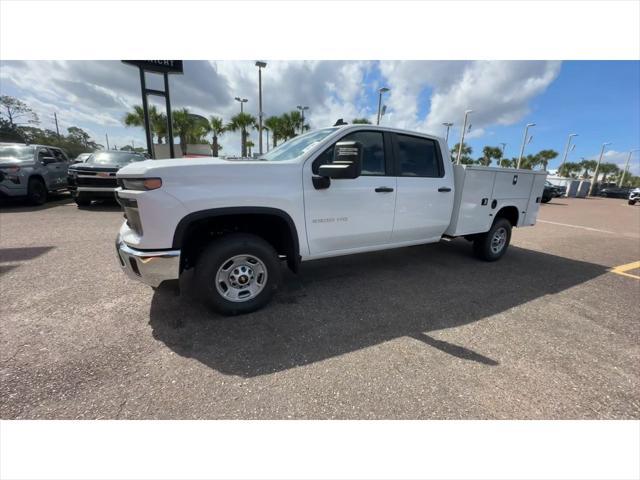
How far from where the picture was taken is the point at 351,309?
3.17 metres

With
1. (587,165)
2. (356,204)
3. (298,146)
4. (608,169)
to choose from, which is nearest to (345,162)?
(356,204)

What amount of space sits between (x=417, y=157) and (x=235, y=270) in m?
2.82

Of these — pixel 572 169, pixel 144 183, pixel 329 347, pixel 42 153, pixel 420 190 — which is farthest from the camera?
pixel 572 169

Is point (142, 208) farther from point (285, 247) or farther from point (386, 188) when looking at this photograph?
point (386, 188)

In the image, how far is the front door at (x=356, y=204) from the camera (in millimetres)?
3080

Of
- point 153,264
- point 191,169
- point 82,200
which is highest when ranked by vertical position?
point 191,169

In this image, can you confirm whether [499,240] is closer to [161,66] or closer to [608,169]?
[161,66]

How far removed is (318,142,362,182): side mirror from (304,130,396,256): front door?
0.24 metres

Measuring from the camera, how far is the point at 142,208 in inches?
94.4

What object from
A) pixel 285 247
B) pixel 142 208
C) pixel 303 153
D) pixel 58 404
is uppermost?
pixel 303 153

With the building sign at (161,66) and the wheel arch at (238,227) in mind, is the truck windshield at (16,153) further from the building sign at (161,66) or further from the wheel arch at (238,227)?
the wheel arch at (238,227)

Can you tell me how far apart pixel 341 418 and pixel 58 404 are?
6.02ft

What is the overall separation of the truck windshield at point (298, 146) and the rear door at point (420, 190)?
3.13 feet

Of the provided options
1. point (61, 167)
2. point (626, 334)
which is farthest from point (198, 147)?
point (626, 334)
